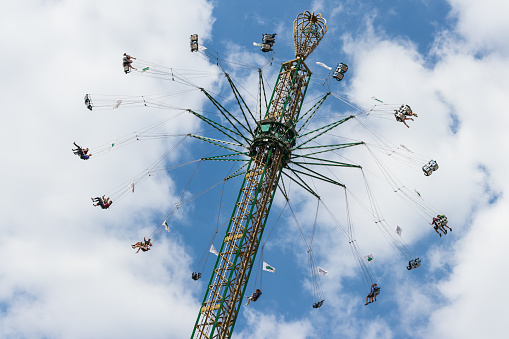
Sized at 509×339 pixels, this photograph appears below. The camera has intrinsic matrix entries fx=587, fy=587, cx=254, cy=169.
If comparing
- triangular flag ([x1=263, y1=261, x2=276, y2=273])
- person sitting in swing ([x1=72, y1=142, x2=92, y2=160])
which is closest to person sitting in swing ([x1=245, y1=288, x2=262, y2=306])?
triangular flag ([x1=263, y1=261, x2=276, y2=273])

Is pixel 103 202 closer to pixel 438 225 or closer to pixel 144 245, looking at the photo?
pixel 144 245

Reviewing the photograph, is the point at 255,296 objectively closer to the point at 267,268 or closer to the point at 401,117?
the point at 267,268

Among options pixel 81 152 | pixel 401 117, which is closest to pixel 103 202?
A: pixel 81 152

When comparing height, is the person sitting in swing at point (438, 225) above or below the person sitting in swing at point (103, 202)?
above

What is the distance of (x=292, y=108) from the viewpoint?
61.8m

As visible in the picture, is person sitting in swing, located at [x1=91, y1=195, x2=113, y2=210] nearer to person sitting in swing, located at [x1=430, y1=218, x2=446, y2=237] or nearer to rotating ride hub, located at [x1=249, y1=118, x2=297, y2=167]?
rotating ride hub, located at [x1=249, y1=118, x2=297, y2=167]

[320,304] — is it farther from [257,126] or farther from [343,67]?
[343,67]

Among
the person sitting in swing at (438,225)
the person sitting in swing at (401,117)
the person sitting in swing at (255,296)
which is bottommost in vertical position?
the person sitting in swing at (255,296)

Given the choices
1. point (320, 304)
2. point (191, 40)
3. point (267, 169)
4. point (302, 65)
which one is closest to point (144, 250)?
point (267, 169)

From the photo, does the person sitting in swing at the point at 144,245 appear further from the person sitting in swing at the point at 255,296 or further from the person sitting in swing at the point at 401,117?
the person sitting in swing at the point at 401,117

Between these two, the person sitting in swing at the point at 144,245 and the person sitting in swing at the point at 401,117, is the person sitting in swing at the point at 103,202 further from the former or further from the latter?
the person sitting in swing at the point at 401,117

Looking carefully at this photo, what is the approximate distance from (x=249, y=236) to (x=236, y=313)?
7.10 m

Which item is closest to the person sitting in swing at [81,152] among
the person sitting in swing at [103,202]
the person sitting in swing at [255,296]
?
the person sitting in swing at [103,202]

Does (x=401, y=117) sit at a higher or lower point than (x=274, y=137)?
higher
